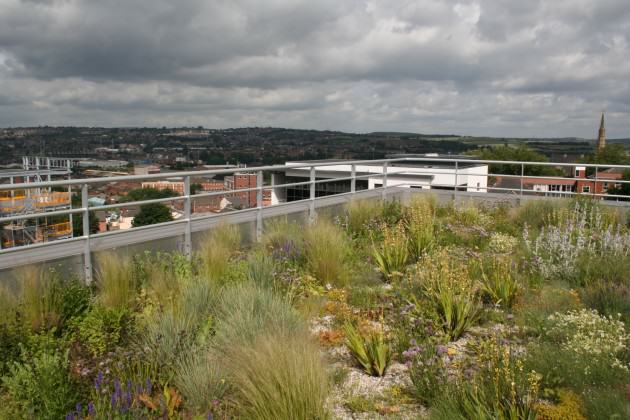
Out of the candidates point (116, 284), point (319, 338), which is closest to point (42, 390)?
point (116, 284)

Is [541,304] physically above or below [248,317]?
below

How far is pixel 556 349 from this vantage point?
405 cm

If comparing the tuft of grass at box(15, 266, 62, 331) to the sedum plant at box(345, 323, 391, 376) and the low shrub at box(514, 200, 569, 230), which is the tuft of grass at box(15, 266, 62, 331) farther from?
the low shrub at box(514, 200, 569, 230)

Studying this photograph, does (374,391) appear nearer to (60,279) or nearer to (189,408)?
(189,408)

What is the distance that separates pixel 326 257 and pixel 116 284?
2.58 metres

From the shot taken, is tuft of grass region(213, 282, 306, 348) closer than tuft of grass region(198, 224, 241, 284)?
Yes

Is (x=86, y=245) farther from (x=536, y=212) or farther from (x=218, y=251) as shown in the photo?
(x=536, y=212)

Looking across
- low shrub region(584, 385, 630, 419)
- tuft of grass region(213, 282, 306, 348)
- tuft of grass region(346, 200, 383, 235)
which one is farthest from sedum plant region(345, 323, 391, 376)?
tuft of grass region(346, 200, 383, 235)

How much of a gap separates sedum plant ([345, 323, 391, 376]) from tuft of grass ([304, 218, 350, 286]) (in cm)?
211

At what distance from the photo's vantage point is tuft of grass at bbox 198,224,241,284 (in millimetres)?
6008

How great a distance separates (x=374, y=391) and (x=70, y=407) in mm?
2082

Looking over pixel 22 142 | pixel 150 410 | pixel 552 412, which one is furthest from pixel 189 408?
pixel 22 142

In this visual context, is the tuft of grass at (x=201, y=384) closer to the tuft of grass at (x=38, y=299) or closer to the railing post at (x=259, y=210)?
the tuft of grass at (x=38, y=299)

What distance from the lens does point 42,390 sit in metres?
3.35
